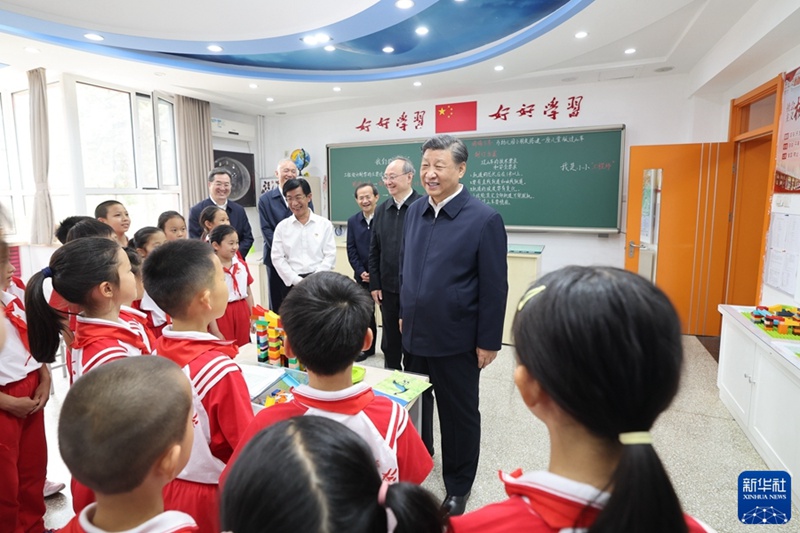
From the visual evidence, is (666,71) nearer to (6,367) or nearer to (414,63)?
(414,63)

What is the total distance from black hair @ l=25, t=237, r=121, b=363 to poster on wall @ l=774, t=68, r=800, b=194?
3.50 metres

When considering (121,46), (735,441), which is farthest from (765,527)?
(121,46)

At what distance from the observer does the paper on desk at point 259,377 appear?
4.95 feet

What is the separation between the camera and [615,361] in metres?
0.50

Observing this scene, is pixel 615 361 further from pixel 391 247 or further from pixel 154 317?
pixel 391 247

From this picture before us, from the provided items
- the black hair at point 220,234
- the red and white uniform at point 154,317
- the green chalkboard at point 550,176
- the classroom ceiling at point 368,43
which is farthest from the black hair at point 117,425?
the green chalkboard at point 550,176

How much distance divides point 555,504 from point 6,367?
1.87 m

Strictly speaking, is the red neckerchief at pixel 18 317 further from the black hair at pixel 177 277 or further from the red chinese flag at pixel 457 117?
the red chinese flag at pixel 457 117

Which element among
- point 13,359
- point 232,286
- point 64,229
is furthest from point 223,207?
point 13,359

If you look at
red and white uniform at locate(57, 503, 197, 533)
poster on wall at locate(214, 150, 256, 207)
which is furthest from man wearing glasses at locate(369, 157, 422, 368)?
poster on wall at locate(214, 150, 256, 207)

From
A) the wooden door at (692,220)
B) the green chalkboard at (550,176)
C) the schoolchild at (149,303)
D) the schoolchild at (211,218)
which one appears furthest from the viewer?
the green chalkboard at (550,176)

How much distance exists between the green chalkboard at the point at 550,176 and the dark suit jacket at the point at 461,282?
3251mm

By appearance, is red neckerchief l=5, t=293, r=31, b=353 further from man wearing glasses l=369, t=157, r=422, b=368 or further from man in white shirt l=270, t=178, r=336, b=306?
man wearing glasses l=369, t=157, r=422, b=368

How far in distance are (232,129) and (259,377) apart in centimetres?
493
